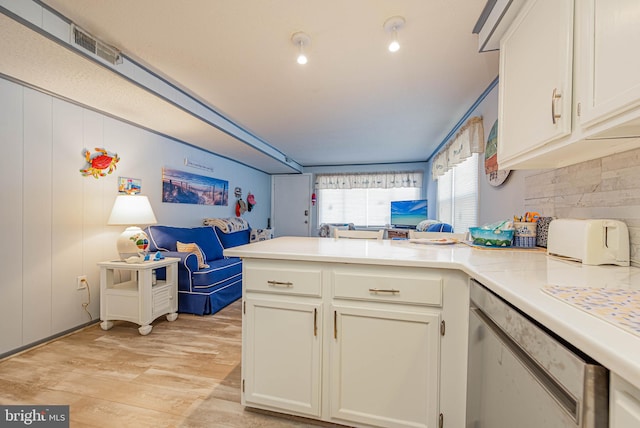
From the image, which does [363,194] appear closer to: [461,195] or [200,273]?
[461,195]

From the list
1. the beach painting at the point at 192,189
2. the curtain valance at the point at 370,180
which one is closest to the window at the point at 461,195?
the curtain valance at the point at 370,180

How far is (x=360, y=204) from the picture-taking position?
641 cm

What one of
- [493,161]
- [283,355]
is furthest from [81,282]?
[493,161]

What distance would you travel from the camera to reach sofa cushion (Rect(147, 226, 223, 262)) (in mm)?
3098

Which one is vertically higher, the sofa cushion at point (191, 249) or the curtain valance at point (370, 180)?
the curtain valance at point (370, 180)

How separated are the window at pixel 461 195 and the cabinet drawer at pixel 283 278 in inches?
91.1

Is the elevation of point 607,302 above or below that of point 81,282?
above

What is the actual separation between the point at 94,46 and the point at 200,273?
2.07m

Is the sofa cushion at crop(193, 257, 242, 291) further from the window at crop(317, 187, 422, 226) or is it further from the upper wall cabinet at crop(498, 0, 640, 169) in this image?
the window at crop(317, 187, 422, 226)

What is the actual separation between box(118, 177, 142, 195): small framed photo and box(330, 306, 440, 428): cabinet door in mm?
2821

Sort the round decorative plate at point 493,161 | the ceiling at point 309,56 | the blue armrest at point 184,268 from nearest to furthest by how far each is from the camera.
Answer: the ceiling at point 309,56, the round decorative plate at point 493,161, the blue armrest at point 184,268

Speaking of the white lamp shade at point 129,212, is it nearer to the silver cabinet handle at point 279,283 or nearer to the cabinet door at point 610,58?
the silver cabinet handle at point 279,283

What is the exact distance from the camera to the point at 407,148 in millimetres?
4836

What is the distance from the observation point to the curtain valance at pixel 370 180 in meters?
6.02
